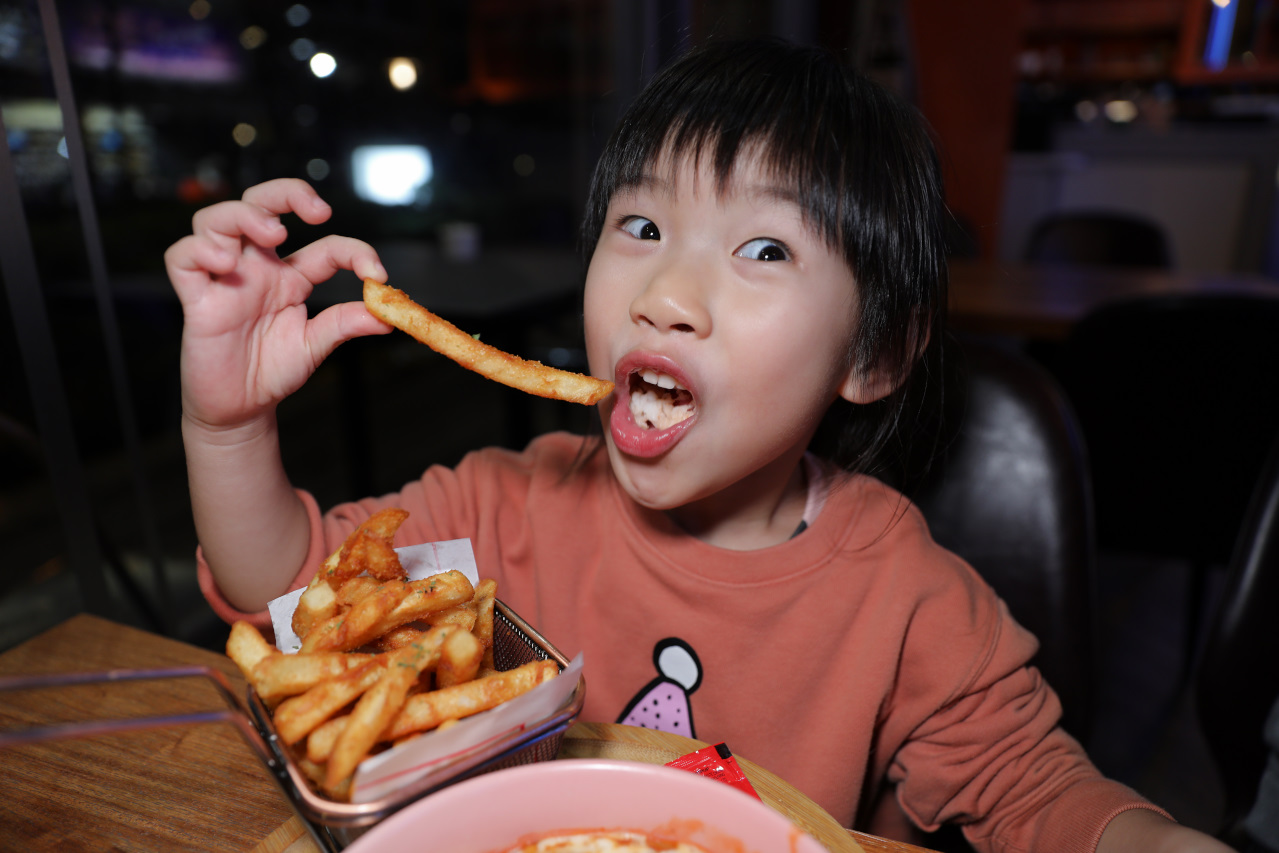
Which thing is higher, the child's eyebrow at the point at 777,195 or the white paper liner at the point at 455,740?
the child's eyebrow at the point at 777,195

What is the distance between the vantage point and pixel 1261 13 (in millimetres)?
8781

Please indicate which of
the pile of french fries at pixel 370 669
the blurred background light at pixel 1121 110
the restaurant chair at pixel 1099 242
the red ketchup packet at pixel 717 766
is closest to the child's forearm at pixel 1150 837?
the red ketchup packet at pixel 717 766

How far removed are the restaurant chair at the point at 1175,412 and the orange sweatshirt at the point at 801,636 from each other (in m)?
1.45

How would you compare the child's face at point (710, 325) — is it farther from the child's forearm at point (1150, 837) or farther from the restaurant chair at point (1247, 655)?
the restaurant chair at point (1247, 655)

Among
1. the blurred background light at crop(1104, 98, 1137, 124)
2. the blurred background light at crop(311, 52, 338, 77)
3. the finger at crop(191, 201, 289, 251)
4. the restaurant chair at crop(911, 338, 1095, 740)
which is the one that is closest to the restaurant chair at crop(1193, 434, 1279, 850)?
the restaurant chair at crop(911, 338, 1095, 740)

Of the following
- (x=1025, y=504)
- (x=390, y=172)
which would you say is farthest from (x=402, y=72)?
(x=1025, y=504)

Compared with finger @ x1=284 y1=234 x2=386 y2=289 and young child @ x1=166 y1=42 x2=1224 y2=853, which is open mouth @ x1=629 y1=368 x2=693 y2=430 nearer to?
young child @ x1=166 y1=42 x2=1224 y2=853

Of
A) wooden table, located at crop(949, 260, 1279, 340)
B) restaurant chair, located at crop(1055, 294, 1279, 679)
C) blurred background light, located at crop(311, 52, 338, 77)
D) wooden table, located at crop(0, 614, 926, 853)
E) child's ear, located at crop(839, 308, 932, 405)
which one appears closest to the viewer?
wooden table, located at crop(0, 614, 926, 853)

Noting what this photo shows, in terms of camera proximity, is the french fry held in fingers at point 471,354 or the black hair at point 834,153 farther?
the black hair at point 834,153

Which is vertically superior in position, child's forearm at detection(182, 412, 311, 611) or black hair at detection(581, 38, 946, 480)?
black hair at detection(581, 38, 946, 480)

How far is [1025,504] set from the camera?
1.32 metres

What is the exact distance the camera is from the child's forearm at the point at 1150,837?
76cm

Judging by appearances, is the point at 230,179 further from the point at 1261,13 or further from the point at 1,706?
the point at 1261,13

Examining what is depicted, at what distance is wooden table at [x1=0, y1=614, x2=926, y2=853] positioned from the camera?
2.30 feet
